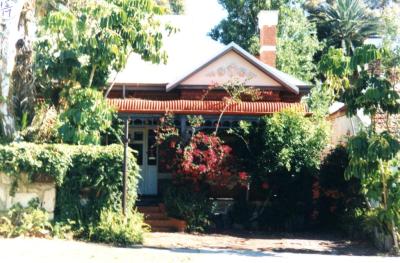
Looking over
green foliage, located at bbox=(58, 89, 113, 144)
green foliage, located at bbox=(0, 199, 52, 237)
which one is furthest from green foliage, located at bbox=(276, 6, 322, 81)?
green foliage, located at bbox=(0, 199, 52, 237)

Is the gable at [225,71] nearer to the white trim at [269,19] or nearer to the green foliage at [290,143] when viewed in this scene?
the green foliage at [290,143]

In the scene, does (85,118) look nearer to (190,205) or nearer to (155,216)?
(190,205)

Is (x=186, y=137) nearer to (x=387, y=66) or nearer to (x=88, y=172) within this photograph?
(x=88, y=172)

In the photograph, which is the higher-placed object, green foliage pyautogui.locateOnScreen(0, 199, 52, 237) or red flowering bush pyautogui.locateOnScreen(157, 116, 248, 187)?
red flowering bush pyautogui.locateOnScreen(157, 116, 248, 187)

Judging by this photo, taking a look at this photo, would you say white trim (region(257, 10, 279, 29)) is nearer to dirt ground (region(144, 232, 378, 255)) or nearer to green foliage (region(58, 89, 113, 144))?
dirt ground (region(144, 232, 378, 255))

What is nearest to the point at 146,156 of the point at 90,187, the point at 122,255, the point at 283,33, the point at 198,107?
the point at 198,107

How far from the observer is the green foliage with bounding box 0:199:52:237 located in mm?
11062

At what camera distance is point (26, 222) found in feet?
36.8

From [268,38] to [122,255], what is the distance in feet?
40.3

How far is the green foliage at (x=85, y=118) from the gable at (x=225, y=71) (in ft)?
16.6

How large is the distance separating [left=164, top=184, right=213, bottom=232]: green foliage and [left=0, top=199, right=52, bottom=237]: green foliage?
389 cm

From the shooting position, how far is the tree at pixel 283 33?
88.9 ft

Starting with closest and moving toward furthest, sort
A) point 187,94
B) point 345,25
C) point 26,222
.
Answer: point 26,222
point 187,94
point 345,25

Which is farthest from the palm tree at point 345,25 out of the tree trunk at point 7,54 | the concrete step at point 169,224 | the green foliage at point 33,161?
the green foliage at point 33,161
